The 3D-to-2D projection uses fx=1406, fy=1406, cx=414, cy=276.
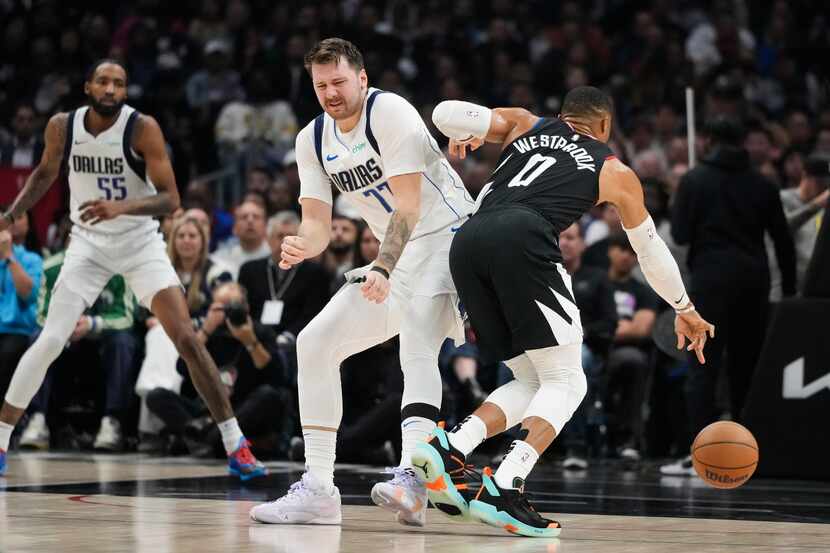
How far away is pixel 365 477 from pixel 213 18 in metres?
11.2

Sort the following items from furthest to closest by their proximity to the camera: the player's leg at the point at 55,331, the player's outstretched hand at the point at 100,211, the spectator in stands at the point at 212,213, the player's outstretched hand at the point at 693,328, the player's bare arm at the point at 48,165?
1. the spectator in stands at the point at 212,213
2. the player's bare arm at the point at 48,165
3. the player's leg at the point at 55,331
4. the player's outstretched hand at the point at 100,211
5. the player's outstretched hand at the point at 693,328

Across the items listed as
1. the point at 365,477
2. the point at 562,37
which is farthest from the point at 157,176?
the point at 562,37

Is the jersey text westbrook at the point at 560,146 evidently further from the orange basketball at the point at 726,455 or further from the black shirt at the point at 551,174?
the orange basketball at the point at 726,455

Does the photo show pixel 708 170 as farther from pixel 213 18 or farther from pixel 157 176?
pixel 213 18

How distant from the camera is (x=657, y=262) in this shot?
6125 millimetres

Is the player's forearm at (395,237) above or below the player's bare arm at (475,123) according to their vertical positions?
below

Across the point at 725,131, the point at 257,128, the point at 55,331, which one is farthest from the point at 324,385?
the point at 257,128

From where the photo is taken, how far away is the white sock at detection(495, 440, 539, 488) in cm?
567

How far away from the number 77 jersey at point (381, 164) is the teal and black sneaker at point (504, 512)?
4.32ft

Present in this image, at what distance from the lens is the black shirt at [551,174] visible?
6051 millimetres

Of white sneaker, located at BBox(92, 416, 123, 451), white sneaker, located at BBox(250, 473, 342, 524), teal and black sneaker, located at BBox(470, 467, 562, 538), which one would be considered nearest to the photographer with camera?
white sneaker, located at BBox(92, 416, 123, 451)

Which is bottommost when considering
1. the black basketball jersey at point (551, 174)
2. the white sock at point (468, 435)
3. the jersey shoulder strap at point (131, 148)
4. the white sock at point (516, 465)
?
the white sock at point (516, 465)

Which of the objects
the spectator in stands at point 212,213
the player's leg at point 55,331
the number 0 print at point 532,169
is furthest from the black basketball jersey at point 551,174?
the spectator in stands at point 212,213

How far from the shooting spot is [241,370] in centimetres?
1101
